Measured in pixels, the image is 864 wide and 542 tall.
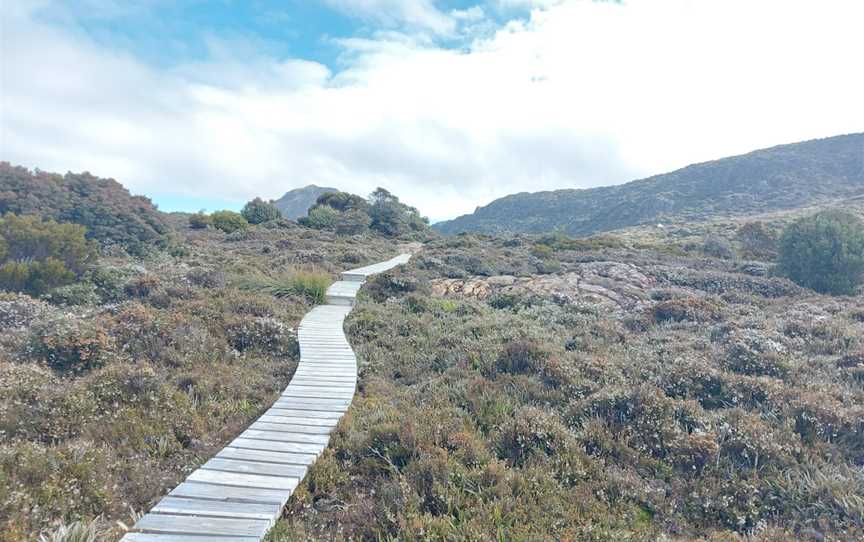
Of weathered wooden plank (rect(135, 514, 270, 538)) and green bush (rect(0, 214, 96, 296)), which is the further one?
green bush (rect(0, 214, 96, 296))

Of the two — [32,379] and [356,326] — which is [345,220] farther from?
[32,379]

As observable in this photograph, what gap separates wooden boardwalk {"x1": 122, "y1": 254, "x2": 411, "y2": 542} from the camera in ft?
11.6

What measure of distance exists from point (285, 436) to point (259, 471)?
700 mm

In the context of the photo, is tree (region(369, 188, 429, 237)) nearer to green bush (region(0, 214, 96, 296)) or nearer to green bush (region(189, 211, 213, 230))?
green bush (region(189, 211, 213, 230))

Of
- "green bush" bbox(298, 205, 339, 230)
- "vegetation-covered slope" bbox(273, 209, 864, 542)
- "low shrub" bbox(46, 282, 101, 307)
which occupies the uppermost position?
"green bush" bbox(298, 205, 339, 230)

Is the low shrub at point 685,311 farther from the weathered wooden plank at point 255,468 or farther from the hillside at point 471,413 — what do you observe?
the weathered wooden plank at point 255,468

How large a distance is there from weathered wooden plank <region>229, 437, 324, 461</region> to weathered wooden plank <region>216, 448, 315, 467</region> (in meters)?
0.06

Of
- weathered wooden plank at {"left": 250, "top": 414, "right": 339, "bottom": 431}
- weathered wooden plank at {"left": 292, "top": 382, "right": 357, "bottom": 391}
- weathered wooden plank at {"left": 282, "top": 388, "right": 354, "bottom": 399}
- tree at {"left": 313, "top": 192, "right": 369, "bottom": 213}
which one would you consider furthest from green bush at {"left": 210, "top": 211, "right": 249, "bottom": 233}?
weathered wooden plank at {"left": 250, "top": 414, "right": 339, "bottom": 431}

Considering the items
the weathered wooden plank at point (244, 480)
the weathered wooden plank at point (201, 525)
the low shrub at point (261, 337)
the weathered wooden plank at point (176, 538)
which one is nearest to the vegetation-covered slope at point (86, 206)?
the low shrub at point (261, 337)

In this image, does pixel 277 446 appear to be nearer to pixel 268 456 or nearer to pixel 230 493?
pixel 268 456

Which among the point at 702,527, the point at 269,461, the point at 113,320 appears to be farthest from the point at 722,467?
the point at 113,320

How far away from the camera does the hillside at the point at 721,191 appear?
4863 centimetres

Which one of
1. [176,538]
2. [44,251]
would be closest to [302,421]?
[176,538]

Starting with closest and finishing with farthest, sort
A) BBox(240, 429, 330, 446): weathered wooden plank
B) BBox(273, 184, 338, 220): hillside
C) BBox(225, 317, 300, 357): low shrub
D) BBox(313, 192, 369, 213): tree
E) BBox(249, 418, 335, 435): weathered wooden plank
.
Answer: BBox(240, 429, 330, 446): weathered wooden plank < BBox(249, 418, 335, 435): weathered wooden plank < BBox(225, 317, 300, 357): low shrub < BBox(313, 192, 369, 213): tree < BBox(273, 184, 338, 220): hillside
